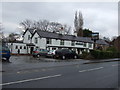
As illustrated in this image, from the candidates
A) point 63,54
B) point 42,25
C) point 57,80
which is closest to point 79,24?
point 42,25

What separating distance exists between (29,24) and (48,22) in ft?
25.2

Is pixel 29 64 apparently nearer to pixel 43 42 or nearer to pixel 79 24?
pixel 43 42

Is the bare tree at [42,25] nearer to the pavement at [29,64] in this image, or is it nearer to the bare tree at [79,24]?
the bare tree at [79,24]

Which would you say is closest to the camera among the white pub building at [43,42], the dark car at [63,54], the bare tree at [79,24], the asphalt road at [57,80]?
Result: the asphalt road at [57,80]

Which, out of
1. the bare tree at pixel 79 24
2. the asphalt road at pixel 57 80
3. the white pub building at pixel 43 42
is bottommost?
the asphalt road at pixel 57 80

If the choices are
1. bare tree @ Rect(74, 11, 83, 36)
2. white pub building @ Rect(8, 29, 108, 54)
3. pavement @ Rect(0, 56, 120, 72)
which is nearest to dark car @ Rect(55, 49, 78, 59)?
pavement @ Rect(0, 56, 120, 72)

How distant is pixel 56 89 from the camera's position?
6.65 metres

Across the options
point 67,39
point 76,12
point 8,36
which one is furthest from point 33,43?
point 76,12

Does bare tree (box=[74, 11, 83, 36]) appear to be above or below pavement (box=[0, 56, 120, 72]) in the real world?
above

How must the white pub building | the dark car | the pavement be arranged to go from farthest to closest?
the white pub building, the dark car, the pavement

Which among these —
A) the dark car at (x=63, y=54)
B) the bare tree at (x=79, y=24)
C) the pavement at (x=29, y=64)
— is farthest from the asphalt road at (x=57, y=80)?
the bare tree at (x=79, y=24)

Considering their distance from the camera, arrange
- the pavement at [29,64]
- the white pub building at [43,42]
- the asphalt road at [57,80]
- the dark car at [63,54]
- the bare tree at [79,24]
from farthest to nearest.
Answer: the bare tree at [79,24], the white pub building at [43,42], the dark car at [63,54], the pavement at [29,64], the asphalt road at [57,80]

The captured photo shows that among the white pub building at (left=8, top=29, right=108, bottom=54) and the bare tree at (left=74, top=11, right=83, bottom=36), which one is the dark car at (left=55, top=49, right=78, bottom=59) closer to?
the white pub building at (left=8, top=29, right=108, bottom=54)

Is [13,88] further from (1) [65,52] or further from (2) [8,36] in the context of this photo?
(2) [8,36]
